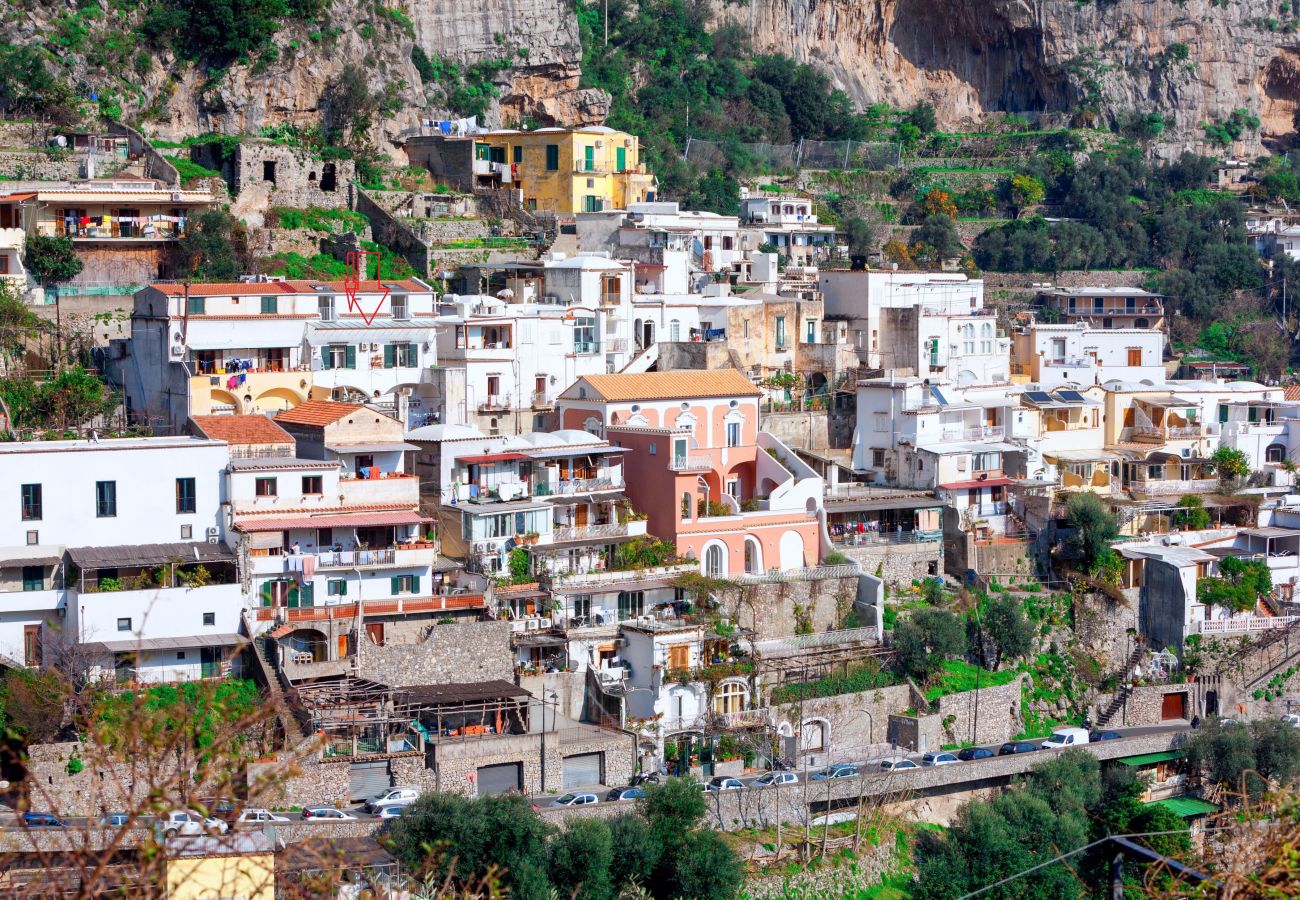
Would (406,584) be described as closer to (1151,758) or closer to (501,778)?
(501,778)

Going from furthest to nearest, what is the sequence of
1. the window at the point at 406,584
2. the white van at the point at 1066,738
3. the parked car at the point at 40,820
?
1. the white van at the point at 1066,738
2. the window at the point at 406,584
3. the parked car at the point at 40,820

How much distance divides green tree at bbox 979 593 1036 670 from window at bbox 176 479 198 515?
15796 millimetres

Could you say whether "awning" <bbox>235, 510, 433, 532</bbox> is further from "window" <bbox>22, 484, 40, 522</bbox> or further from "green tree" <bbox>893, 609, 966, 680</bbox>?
"green tree" <bbox>893, 609, 966, 680</bbox>

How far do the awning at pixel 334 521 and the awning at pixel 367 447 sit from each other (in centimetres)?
134

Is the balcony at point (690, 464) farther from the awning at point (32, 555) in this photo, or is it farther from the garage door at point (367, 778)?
the awning at point (32, 555)

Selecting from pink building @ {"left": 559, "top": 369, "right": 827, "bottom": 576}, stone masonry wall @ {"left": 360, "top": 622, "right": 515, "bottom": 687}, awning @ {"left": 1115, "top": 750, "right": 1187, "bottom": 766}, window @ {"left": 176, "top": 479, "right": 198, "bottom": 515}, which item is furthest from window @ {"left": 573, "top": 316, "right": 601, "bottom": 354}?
awning @ {"left": 1115, "top": 750, "right": 1187, "bottom": 766}

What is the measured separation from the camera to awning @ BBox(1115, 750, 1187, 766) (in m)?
38.7

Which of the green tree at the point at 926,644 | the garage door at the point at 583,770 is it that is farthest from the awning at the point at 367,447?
the green tree at the point at 926,644

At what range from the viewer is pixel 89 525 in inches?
1368

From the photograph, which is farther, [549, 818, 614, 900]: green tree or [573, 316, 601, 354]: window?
[573, 316, 601, 354]: window

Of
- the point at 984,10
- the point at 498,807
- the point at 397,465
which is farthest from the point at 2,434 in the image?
the point at 984,10

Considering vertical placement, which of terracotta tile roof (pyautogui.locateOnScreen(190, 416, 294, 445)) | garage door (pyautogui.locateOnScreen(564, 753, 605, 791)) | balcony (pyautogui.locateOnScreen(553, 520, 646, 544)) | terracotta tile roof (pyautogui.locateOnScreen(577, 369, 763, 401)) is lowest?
garage door (pyautogui.locateOnScreen(564, 753, 605, 791))

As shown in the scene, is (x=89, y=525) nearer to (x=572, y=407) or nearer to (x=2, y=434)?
(x=2, y=434)

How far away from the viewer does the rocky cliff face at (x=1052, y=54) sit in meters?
78.4
